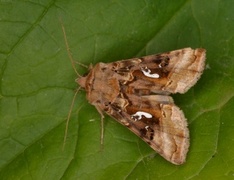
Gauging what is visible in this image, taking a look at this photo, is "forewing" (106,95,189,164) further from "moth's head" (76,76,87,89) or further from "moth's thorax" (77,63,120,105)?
"moth's head" (76,76,87,89)

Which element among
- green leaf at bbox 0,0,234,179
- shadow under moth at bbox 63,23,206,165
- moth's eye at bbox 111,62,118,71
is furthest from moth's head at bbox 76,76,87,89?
moth's eye at bbox 111,62,118,71

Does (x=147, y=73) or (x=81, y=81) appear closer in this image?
(x=81, y=81)

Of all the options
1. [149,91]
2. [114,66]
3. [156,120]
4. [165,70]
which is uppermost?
[114,66]

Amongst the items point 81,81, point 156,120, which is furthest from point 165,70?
point 81,81

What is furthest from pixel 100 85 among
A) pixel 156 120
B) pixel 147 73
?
→ pixel 156 120

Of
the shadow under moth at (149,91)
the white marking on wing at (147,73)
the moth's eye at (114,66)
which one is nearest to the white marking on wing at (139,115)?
the shadow under moth at (149,91)

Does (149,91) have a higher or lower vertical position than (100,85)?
lower

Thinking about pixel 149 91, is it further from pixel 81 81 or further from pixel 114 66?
pixel 81 81
